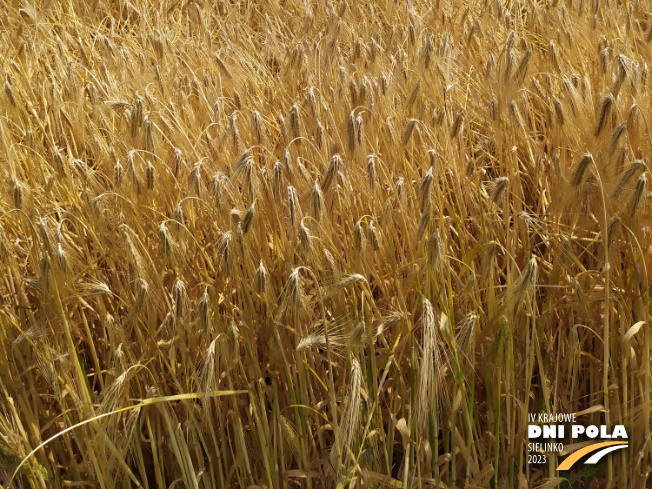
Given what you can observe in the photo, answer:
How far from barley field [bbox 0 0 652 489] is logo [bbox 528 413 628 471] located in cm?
2

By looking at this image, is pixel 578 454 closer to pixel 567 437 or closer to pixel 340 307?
pixel 567 437

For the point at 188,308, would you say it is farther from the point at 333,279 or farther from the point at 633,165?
the point at 633,165

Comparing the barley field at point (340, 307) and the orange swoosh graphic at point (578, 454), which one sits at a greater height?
the barley field at point (340, 307)

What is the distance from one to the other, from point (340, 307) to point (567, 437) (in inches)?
18.3

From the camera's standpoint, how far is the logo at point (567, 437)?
1070 mm

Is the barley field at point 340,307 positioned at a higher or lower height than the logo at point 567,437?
higher

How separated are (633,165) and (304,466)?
732 mm

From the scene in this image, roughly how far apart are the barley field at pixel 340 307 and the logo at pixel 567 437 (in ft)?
0.06

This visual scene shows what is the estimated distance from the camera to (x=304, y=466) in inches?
42.4

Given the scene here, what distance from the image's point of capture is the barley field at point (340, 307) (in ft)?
3.29

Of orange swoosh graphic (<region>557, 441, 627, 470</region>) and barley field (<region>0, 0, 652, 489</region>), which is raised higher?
barley field (<region>0, 0, 652, 489</region>)

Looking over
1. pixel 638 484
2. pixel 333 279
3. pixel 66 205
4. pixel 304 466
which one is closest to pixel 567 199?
pixel 333 279

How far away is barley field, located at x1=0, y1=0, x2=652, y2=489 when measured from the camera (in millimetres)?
1002

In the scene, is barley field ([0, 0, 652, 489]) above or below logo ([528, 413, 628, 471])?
above
